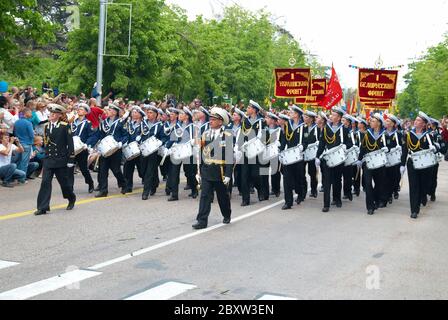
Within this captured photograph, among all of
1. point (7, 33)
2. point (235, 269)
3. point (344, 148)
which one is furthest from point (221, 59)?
point (235, 269)

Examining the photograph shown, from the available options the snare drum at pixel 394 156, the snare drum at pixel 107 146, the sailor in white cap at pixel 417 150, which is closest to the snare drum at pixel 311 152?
the snare drum at pixel 394 156

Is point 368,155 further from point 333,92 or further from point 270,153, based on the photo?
point 333,92

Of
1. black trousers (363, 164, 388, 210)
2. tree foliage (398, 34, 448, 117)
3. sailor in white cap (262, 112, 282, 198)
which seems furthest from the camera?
tree foliage (398, 34, 448, 117)

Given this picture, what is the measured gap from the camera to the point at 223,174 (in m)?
11.5

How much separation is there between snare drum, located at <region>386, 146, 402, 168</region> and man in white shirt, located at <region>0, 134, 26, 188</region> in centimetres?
852

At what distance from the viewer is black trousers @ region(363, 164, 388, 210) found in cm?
1394

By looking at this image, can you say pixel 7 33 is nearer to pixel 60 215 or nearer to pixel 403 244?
pixel 60 215

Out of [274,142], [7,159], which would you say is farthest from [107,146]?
[274,142]

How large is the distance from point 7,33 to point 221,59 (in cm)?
2347

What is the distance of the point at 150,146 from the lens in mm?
14859

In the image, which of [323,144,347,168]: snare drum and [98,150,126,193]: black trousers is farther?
[98,150,126,193]: black trousers

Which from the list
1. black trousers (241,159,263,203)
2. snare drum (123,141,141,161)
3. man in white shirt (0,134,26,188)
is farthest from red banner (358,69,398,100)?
man in white shirt (0,134,26,188)

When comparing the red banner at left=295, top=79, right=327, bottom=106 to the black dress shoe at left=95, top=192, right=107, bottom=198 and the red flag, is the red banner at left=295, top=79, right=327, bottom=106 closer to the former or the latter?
the red flag

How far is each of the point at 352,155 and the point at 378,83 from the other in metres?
7.63
